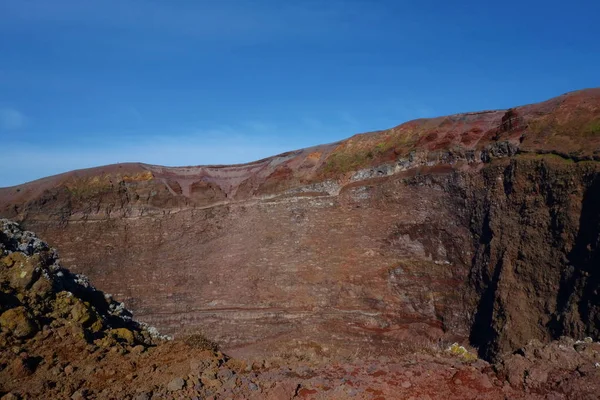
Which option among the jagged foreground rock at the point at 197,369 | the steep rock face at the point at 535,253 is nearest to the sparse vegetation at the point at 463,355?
the jagged foreground rock at the point at 197,369

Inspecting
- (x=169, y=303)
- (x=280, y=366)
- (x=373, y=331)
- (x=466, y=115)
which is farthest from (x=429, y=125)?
(x=280, y=366)

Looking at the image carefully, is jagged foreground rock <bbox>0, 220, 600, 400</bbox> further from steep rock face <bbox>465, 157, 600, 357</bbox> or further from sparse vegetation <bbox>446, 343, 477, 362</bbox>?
steep rock face <bbox>465, 157, 600, 357</bbox>

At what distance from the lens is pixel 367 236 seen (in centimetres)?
Answer: 1584

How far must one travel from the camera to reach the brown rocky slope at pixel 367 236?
36.5ft

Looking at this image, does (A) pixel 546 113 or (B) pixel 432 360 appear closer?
(B) pixel 432 360

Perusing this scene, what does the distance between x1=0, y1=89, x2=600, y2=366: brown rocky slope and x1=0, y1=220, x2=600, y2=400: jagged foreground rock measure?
463cm

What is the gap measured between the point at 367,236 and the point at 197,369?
10940 millimetres

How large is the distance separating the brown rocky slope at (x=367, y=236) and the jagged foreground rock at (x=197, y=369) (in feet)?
15.2

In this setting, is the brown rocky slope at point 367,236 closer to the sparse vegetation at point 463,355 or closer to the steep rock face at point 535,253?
the steep rock face at point 535,253

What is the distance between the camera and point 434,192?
15.1m

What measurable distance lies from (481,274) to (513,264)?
1245 mm

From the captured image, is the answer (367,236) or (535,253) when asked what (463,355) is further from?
(367,236)

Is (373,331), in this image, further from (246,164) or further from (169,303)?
(246,164)

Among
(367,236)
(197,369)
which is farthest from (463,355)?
(367,236)
